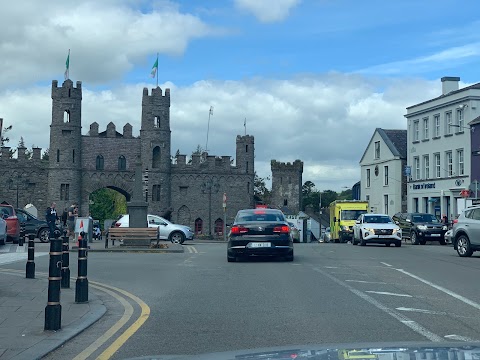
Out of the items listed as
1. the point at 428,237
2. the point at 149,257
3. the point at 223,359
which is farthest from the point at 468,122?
the point at 223,359

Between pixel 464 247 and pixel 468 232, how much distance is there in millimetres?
668

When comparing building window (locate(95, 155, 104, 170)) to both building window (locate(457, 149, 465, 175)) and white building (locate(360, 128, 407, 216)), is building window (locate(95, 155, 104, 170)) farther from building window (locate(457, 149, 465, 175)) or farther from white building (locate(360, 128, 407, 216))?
building window (locate(457, 149, 465, 175))

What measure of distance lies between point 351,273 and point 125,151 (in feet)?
206

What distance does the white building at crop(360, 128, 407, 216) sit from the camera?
6544cm

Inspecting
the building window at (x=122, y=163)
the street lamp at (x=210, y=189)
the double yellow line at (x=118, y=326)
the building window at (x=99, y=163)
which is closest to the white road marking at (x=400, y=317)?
the double yellow line at (x=118, y=326)

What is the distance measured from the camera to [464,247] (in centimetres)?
2489

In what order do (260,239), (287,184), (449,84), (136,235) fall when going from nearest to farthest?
(260,239), (136,235), (449,84), (287,184)

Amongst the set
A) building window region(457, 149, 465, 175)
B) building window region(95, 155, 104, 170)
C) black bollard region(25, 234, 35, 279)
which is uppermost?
building window region(95, 155, 104, 170)

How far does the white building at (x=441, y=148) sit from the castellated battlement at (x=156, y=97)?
27.3m

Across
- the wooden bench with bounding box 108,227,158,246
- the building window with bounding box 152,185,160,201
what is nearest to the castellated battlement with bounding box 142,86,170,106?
the building window with bounding box 152,185,160,201

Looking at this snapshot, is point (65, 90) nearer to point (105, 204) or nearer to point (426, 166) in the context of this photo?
point (105, 204)

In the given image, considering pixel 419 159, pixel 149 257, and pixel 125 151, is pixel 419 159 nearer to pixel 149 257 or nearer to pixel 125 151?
pixel 125 151

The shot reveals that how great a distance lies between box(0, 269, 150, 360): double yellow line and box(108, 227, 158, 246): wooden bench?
13.3 metres

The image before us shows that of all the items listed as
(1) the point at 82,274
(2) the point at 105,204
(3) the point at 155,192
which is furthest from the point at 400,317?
(2) the point at 105,204
